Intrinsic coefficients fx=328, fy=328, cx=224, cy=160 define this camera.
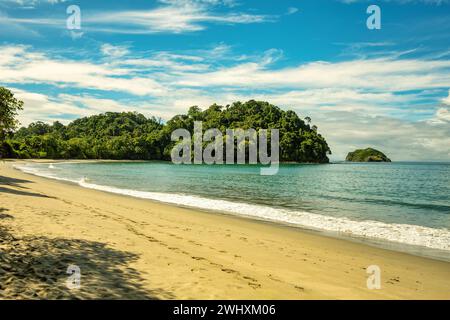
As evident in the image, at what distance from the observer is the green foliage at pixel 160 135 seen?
133 m

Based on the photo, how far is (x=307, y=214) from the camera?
1909cm

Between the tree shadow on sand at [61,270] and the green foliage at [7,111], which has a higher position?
the green foliage at [7,111]

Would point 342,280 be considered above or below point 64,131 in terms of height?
below

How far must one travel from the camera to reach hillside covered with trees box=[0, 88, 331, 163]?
435 feet

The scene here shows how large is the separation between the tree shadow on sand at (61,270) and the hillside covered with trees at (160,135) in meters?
122

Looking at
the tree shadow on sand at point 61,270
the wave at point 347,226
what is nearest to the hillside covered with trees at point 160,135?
the wave at point 347,226

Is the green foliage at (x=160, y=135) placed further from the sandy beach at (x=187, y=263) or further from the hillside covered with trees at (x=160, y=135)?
the sandy beach at (x=187, y=263)

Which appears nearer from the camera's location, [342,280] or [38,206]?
[342,280]

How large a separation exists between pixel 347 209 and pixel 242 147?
120023 millimetres

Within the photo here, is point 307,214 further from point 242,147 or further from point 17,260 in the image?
point 242,147

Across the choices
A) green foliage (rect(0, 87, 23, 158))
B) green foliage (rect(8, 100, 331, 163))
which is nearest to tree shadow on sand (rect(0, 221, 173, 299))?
green foliage (rect(0, 87, 23, 158))

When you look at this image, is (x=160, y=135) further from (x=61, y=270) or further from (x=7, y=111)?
(x=61, y=270)
